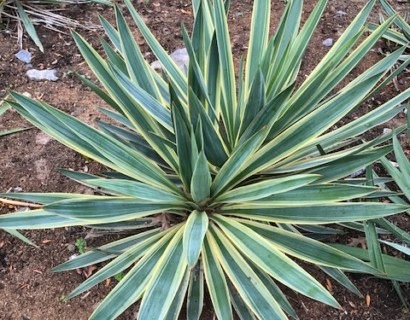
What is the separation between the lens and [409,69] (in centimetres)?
307

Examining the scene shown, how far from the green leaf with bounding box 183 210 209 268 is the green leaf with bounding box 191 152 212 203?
0.20 feet

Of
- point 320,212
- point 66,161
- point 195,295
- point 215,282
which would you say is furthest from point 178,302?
point 66,161

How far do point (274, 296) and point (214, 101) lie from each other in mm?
748

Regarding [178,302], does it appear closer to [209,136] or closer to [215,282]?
[215,282]

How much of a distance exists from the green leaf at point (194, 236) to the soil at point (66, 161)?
521 millimetres

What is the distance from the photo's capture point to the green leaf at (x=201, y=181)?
1511mm

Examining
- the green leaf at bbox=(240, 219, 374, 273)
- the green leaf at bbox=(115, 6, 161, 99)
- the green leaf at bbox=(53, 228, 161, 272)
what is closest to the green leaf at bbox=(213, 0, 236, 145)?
the green leaf at bbox=(115, 6, 161, 99)

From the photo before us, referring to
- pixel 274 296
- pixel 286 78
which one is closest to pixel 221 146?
pixel 286 78

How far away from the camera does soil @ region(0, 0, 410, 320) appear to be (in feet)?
6.68

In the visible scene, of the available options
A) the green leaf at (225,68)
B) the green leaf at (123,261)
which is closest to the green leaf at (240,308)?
the green leaf at (123,261)

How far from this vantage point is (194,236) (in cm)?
153

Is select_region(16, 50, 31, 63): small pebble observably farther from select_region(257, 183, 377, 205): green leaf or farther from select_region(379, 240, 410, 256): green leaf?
select_region(379, 240, 410, 256): green leaf

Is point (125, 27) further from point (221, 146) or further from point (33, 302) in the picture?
point (33, 302)

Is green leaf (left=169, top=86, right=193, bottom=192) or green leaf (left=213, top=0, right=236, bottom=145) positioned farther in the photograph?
green leaf (left=213, top=0, right=236, bottom=145)
